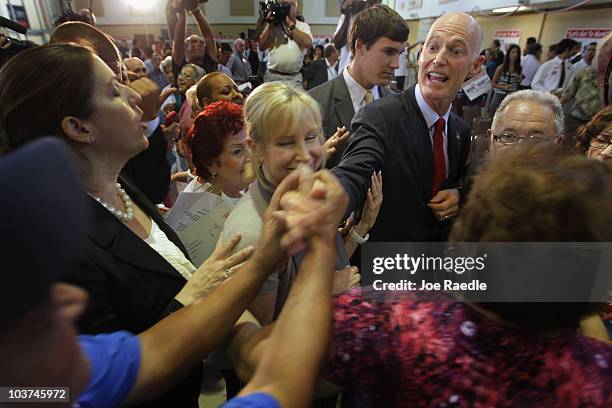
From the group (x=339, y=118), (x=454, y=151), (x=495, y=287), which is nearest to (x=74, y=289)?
(x=495, y=287)

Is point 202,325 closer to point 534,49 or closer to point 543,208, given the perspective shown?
point 543,208

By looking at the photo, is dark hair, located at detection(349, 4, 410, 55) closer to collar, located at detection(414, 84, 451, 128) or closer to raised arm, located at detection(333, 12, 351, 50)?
collar, located at detection(414, 84, 451, 128)

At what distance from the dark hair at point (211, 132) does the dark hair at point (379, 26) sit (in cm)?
90

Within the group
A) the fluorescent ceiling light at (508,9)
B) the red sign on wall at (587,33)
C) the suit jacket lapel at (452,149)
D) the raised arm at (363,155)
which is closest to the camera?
the raised arm at (363,155)

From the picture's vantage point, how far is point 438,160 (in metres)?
1.60

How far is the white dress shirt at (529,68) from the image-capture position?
752cm

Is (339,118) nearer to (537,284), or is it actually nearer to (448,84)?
(448,84)

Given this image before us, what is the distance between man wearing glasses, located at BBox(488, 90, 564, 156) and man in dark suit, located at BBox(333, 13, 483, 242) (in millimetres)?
195

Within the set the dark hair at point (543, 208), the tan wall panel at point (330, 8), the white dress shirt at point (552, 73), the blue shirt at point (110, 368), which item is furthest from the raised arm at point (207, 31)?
the tan wall panel at point (330, 8)

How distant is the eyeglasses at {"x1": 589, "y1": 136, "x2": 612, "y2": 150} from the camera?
5.08 ft

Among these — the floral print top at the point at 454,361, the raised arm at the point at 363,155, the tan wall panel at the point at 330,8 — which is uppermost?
the tan wall panel at the point at 330,8

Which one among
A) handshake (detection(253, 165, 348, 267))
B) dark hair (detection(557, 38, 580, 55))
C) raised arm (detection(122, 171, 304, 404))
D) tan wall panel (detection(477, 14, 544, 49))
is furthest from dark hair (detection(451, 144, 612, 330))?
tan wall panel (detection(477, 14, 544, 49))

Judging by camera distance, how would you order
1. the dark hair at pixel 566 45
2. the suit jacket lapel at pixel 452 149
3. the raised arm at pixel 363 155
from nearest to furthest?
the raised arm at pixel 363 155 < the suit jacket lapel at pixel 452 149 < the dark hair at pixel 566 45

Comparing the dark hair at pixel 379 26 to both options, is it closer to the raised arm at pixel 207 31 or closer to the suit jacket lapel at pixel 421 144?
the suit jacket lapel at pixel 421 144
